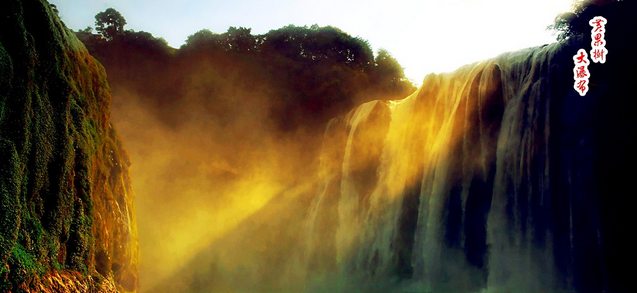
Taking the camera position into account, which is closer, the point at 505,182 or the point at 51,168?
the point at 51,168

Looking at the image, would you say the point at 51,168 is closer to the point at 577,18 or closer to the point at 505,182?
the point at 505,182

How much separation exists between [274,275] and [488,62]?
15343 mm

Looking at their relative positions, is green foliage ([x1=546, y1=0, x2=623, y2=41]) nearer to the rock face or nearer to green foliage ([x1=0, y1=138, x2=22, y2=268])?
the rock face

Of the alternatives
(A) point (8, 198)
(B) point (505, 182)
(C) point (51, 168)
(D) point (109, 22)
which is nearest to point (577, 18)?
(B) point (505, 182)

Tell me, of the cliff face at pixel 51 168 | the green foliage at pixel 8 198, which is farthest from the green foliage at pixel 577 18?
the green foliage at pixel 8 198

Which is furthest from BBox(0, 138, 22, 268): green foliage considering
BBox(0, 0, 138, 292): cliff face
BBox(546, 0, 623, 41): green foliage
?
BBox(546, 0, 623, 41): green foliage

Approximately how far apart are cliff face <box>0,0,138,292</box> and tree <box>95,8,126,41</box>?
66.8ft

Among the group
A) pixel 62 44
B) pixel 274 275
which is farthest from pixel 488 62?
pixel 274 275

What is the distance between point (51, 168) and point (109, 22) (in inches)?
980

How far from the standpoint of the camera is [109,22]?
3070 cm

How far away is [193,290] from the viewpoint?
72.9 feet

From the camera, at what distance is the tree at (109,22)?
99.7ft

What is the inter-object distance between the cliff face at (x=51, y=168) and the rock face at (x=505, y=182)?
9063 millimetres

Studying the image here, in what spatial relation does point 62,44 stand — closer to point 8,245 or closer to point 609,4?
point 8,245
